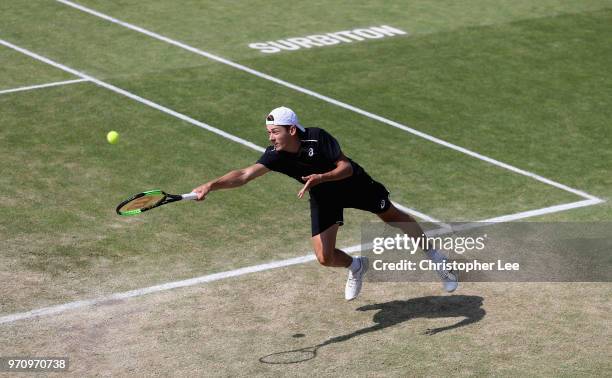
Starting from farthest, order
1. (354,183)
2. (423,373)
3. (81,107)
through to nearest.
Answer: (81,107), (354,183), (423,373)

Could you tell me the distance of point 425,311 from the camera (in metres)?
12.4

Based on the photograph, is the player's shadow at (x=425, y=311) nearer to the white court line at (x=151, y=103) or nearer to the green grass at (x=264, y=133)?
the green grass at (x=264, y=133)

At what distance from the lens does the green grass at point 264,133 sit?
13.4m

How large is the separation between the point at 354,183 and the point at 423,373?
247 centimetres

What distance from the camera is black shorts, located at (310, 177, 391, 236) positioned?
1218cm

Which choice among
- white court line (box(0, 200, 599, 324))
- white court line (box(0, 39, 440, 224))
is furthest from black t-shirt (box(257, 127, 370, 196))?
white court line (box(0, 39, 440, 224))

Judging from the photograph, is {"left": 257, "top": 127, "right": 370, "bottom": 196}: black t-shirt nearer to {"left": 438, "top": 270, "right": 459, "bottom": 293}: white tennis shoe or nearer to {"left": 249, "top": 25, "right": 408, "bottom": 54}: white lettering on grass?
{"left": 438, "top": 270, "right": 459, "bottom": 293}: white tennis shoe

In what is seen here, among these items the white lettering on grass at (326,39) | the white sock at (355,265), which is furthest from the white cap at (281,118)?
the white lettering on grass at (326,39)

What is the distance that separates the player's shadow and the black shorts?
1.12m

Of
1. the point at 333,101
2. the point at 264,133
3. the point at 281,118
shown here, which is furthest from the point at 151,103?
the point at 281,118

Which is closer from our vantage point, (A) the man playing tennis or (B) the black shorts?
(A) the man playing tennis

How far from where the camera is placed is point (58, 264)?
13477mm

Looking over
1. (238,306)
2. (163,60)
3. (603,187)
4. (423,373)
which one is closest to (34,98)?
(163,60)

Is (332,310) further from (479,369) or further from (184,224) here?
(184,224)
